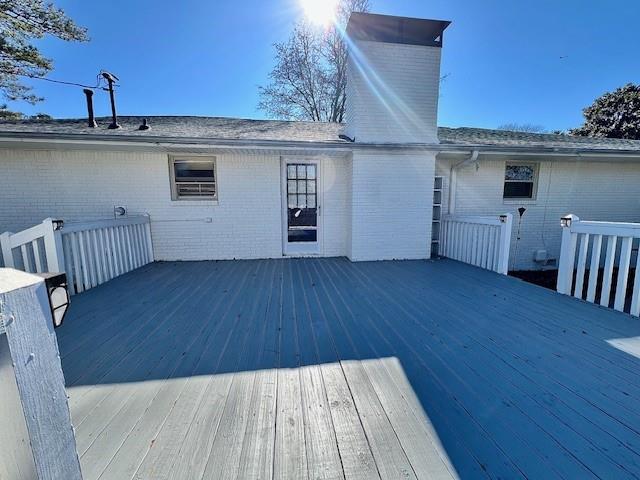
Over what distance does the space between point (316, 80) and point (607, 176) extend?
1126cm

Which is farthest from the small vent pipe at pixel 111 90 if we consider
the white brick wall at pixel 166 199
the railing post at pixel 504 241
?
the railing post at pixel 504 241

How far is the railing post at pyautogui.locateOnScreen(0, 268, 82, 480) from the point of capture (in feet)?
1.97

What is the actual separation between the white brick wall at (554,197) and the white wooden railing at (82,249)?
7.27 meters

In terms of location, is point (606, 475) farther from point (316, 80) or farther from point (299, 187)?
point (316, 80)

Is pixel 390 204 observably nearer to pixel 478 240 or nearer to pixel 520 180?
pixel 478 240

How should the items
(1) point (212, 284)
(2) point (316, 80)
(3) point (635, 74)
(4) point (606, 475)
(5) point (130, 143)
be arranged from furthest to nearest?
1. (2) point (316, 80)
2. (3) point (635, 74)
3. (5) point (130, 143)
4. (1) point (212, 284)
5. (4) point (606, 475)

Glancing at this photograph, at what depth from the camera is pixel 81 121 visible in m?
6.62

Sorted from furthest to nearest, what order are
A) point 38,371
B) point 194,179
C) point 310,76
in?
point 310,76, point 194,179, point 38,371

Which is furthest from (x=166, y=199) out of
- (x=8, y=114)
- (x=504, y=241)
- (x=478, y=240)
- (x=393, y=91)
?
(x=8, y=114)

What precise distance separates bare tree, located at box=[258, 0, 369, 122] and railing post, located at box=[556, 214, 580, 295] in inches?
448

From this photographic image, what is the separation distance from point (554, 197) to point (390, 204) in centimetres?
471

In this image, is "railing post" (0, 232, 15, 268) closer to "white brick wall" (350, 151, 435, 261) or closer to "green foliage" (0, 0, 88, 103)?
"white brick wall" (350, 151, 435, 261)

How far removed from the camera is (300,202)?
247 inches

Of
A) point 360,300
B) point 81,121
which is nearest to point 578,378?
point 360,300
